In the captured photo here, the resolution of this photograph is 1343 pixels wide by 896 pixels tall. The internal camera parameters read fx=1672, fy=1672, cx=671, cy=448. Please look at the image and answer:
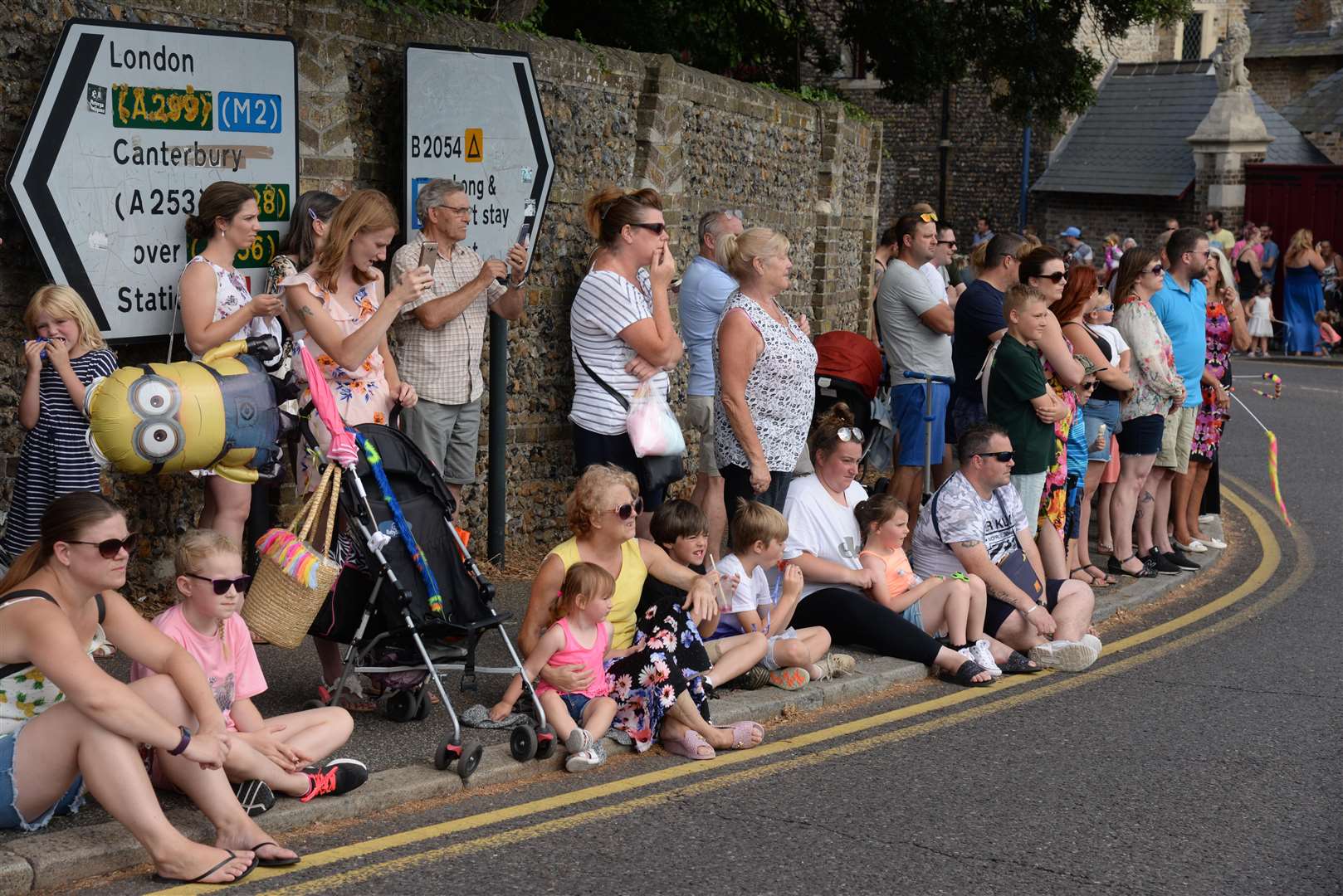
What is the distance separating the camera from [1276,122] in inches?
1565

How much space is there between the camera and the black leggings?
27.3 feet

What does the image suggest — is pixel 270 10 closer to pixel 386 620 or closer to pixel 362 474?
pixel 362 474

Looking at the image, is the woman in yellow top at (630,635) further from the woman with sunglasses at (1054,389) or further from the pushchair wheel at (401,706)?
the woman with sunglasses at (1054,389)

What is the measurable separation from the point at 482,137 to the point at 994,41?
17394 millimetres

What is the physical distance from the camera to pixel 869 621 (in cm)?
831

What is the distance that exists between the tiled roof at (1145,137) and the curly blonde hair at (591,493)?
3387 cm

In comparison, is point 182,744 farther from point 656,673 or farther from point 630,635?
point 630,635

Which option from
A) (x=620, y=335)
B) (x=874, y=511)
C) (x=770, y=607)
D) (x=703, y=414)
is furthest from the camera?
→ (x=703, y=414)

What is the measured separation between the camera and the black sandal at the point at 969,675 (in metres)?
8.24

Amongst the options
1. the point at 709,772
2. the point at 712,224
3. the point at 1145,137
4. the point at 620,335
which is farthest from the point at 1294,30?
the point at 709,772

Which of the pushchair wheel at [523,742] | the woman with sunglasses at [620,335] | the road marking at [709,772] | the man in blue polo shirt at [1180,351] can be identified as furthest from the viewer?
the man in blue polo shirt at [1180,351]

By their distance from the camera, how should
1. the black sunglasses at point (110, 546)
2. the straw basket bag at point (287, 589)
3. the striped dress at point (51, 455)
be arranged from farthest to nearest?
1. the striped dress at point (51, 455)
2. the straw basket bag at point (287, 589)
3. the black sunglasses at point (110, 546)

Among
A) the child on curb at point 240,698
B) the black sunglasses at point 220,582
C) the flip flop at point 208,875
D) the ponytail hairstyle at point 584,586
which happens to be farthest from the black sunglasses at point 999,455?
the flip flop at point 208,875

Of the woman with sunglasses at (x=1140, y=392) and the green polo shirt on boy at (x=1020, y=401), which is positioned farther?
the woman with sunglasses at (x=1140, y=392)
